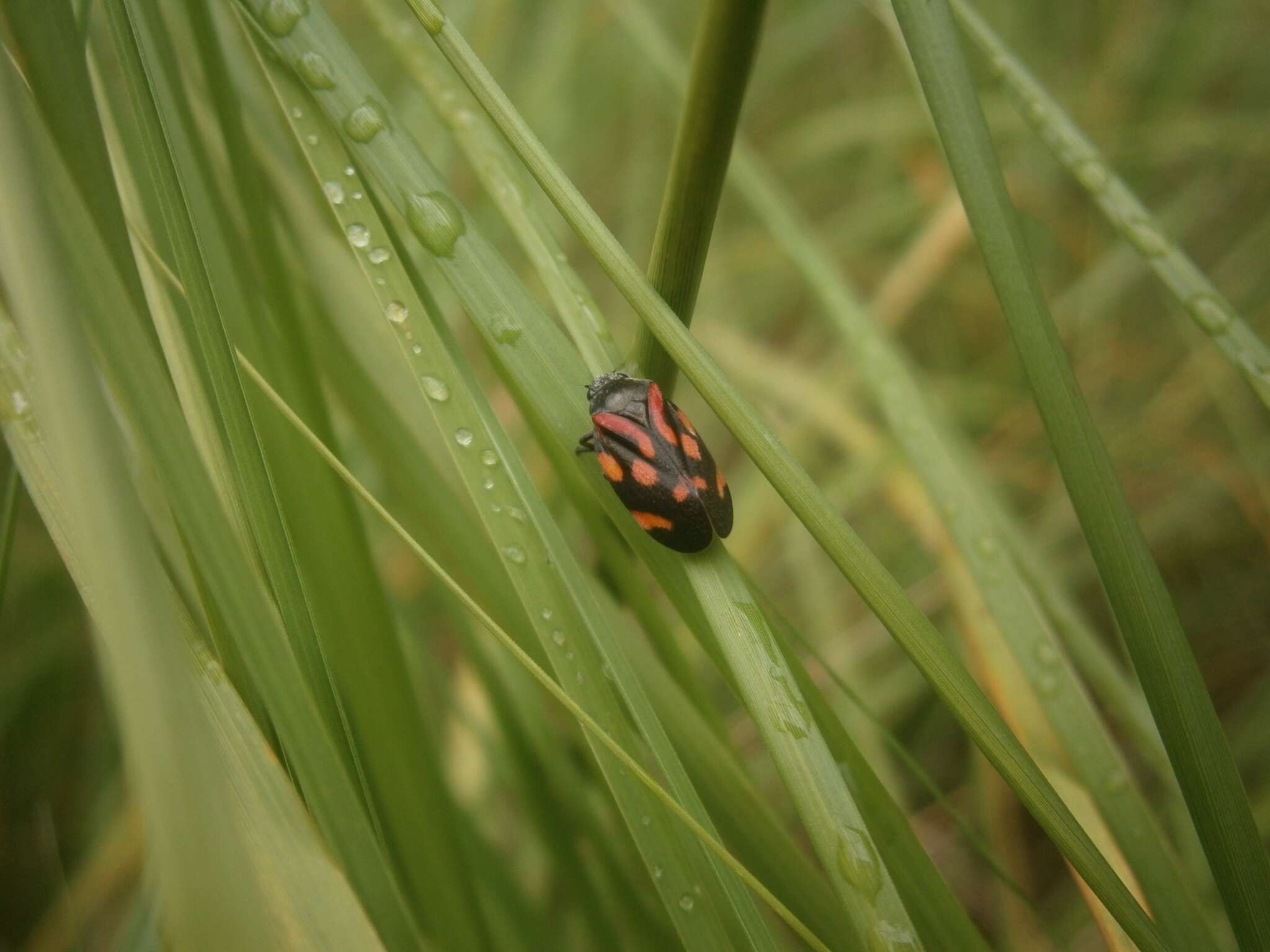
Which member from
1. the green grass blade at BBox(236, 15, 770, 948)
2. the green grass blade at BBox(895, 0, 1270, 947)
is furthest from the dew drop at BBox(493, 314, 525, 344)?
the green grass blade at BBox(895, 0, 1270, 947)

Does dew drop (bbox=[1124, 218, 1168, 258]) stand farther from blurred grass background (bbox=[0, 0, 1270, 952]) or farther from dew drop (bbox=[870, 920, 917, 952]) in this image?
dew drop (bbox=[870, 920, 917, 952])

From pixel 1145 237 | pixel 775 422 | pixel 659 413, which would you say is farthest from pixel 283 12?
pixel 775 422

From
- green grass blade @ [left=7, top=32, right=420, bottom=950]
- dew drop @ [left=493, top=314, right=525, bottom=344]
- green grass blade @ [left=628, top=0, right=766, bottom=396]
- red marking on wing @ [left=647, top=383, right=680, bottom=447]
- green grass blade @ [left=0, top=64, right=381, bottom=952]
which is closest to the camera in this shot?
green grass blade @ [left=0, top=64, right=381, bottom=952]

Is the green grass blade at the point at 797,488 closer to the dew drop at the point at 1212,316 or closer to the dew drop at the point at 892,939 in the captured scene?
the dew drop at the point at 892,939

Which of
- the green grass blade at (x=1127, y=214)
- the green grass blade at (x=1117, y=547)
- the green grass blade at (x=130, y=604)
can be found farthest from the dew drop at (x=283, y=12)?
the green grass blade at (x=1127, y=214)

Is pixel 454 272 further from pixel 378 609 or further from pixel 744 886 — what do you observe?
pixel 744 886

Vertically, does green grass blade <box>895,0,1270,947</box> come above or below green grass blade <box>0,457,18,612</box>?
below
